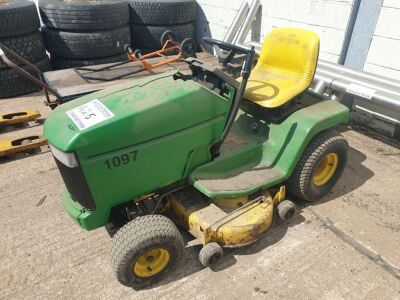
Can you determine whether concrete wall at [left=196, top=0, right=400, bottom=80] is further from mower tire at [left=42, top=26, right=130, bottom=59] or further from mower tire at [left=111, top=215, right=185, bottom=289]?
mower tire at [left=111, top=215, right=185, bottom=289]

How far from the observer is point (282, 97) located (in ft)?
9.26

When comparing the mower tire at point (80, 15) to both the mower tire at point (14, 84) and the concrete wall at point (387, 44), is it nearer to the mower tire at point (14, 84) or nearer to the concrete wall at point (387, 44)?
the mower tire at point (14, 84)

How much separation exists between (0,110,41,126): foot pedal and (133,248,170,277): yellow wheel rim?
9.76 feet

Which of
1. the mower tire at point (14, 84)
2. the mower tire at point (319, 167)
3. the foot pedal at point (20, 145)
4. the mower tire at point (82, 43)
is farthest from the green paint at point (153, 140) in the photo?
the mower tire at point (14, 84)

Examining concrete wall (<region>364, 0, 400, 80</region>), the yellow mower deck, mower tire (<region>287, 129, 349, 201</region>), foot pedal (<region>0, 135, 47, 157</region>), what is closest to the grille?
the yellow mower deck

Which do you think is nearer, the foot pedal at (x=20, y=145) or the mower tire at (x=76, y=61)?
Result: the foot pedal at (x=20, y=145)

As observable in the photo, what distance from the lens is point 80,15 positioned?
211 inches

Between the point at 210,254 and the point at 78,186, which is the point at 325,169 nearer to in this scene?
the point at 210,254

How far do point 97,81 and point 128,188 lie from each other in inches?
99.2

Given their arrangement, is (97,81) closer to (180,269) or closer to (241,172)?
(241,172)

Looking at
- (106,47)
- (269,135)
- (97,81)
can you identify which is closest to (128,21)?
(106,47)

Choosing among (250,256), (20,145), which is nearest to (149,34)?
(20,145)

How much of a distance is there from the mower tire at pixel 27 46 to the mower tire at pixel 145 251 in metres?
4.13

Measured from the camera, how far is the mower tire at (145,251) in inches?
88.0
